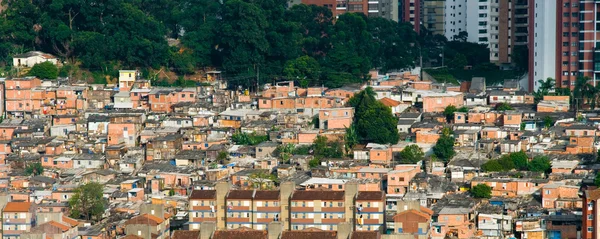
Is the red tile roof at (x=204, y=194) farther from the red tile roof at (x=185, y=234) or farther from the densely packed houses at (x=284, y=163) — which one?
the red tile roof at (x=185, y=234)

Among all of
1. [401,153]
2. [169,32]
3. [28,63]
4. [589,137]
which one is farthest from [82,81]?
[589,137]

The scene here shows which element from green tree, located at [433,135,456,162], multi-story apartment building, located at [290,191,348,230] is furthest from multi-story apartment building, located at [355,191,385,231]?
green tree, located at [433,135,456,162]

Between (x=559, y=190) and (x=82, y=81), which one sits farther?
(x=82, y=81)

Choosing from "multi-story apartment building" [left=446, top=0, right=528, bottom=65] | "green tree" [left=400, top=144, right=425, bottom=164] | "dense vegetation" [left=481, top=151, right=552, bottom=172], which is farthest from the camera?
"multi-story apartment building" [left=446, top=0, right=528, bottom=65]

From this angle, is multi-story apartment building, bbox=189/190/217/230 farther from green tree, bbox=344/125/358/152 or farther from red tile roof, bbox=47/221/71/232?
green tree, bbox=344/125/358/152

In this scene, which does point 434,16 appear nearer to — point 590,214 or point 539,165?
point 539,165

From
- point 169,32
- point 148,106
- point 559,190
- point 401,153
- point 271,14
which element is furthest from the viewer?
point 169,32

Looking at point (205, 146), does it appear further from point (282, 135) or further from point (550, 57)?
point (550, 57)
